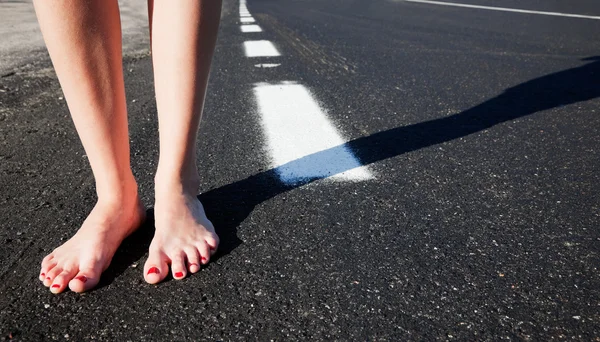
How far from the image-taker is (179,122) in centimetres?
179

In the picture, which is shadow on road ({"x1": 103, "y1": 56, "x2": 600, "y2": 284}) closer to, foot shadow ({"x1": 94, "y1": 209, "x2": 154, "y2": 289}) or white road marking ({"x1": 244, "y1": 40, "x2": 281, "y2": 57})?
foot shadow ({"x1": 94, "y1": 209, "x2": 154, "y2": 289})

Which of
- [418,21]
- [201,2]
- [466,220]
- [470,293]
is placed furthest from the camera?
Result: [418,21]

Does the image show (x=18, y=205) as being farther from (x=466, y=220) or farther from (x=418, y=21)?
(x=418, y=21)

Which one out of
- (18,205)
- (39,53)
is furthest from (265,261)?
(39,53)

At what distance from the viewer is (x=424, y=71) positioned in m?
4.30

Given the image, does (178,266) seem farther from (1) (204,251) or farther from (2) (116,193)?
(2) (116,193)

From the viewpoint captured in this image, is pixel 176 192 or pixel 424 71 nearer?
pixel 176 192

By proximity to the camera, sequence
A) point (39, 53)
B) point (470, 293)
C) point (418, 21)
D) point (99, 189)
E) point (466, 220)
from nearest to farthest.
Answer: point (470, 293) → point (99, 189) → point (466, 220) → point (39, 53) → point (418, 21)

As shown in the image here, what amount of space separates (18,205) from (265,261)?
3.06 ft

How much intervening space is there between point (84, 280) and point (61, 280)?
0.20 feet

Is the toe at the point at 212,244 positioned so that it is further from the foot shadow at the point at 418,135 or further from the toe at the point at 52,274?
the toe at the point at 52,274

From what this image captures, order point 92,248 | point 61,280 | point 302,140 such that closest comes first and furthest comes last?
point 61,280 < point 92,248 < point 302,140

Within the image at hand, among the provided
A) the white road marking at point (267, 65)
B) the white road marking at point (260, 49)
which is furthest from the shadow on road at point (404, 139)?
the white road marking at point (260, 49)

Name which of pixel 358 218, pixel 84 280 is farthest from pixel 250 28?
pixel 84 280
